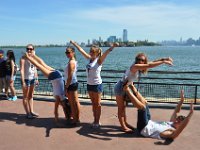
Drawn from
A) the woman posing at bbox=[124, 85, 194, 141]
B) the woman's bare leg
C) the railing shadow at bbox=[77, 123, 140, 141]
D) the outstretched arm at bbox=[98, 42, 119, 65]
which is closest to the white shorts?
the railing shadow at bbox=[77, 123, 140, 141]

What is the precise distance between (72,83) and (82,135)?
1.22 metres

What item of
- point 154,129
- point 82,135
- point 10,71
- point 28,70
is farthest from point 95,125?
point 10,71

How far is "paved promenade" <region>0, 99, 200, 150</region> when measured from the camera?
6336 millimetres

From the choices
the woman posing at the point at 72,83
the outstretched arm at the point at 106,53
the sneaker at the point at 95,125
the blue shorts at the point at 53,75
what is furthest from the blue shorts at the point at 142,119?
the blue shorts at the point at 53,75

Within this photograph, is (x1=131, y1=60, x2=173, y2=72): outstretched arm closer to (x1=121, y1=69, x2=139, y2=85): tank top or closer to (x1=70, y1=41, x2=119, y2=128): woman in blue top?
(x1=121, y1=69, x2=139, y2=85): tank top

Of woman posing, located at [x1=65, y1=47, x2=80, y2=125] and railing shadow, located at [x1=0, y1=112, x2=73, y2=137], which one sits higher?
woman posing, located at [x1=65, y1=47, x2=80, y2=125]

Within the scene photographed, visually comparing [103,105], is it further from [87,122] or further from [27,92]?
[27,92]

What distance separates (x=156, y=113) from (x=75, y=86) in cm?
225

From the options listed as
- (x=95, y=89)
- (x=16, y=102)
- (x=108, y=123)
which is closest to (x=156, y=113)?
(x=108, y=123)

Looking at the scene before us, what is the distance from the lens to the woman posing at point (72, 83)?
7.34m

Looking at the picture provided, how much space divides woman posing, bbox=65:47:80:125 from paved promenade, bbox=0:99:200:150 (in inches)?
12.0

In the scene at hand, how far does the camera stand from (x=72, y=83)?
757 centimetres

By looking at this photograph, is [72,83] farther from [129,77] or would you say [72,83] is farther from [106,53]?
[129,77]

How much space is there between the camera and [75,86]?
7652mm
